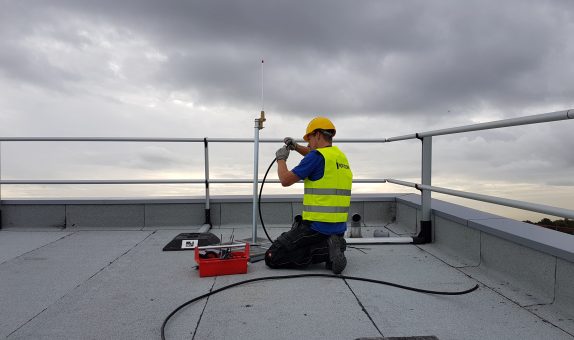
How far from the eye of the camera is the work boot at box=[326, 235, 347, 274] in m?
3.10

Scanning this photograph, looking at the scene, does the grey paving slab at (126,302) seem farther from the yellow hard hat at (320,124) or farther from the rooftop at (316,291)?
the yellow hard hat at (320,124)

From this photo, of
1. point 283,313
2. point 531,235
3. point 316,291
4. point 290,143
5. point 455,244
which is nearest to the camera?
point 283,313

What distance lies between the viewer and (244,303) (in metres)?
2.54

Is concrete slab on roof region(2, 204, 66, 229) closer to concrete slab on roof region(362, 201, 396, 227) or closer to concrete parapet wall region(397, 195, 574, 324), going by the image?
Answer: concrete slab on roof region(362, 201, 396, 227)

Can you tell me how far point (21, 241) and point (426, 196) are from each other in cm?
417

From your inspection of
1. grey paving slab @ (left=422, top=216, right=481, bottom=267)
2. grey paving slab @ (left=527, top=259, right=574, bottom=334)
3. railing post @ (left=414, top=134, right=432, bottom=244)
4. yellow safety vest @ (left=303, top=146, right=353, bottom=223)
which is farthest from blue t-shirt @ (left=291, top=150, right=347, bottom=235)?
grey paving slab @ (left=527, top=259, right=574, bottom=334)

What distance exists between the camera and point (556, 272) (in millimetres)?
2551

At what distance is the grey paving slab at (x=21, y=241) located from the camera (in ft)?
13.1

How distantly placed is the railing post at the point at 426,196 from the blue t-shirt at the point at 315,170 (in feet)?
4.04

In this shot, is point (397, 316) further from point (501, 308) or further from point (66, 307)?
point (66, 307)

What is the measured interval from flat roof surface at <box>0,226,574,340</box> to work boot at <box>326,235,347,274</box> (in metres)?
0.12

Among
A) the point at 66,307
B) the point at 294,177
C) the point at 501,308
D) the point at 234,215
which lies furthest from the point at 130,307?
the point at 234,215

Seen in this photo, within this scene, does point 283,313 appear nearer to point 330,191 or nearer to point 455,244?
point 330,191

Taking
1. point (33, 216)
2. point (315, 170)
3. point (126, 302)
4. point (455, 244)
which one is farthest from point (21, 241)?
point (455, 244)
